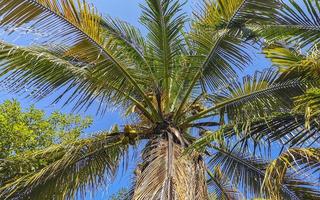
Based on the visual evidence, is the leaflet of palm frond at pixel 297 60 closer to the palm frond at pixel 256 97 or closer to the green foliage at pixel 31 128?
the palm frond at pixel 256 97

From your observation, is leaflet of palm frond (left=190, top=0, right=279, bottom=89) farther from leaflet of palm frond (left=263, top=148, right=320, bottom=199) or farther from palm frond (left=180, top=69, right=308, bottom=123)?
leaflet of palm frond (left=263, top=148, right=320, bottom=199)

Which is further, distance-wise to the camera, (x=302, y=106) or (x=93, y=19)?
(x=93, y=19)

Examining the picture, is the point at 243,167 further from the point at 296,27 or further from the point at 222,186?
the point at 296,27

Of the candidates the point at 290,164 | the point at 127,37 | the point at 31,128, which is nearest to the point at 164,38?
the point at 127,37

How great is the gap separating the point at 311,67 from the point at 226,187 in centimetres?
427

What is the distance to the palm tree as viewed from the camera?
6.27 m

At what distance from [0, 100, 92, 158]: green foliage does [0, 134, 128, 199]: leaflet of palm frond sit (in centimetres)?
300

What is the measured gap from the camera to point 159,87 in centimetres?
743

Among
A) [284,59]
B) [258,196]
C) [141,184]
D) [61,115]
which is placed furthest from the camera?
[61,115]

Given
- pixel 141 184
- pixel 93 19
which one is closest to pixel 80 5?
pixel 93 19

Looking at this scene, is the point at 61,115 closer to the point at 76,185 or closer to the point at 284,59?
the point at 76,185

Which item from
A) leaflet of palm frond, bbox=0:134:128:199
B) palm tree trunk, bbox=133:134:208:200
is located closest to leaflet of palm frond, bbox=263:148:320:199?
palm tree trunk, bbox=133:134:208:200

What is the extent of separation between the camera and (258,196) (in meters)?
8.19

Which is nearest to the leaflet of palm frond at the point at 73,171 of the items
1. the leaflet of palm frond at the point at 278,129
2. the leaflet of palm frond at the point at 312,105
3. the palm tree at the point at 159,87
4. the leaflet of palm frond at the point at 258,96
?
the palm tree at the point at 159,87
